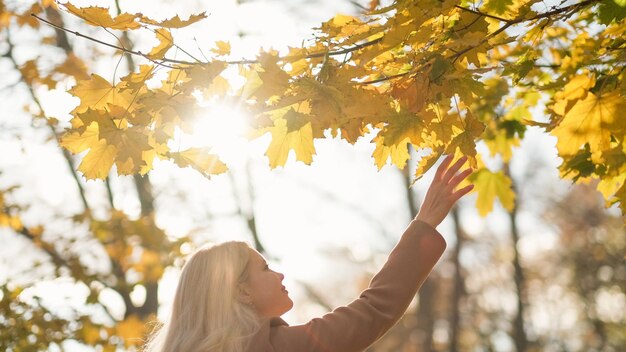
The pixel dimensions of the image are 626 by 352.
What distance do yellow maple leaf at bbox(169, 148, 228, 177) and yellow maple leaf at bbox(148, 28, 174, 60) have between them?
28cm

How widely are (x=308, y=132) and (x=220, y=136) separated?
0.26 meters

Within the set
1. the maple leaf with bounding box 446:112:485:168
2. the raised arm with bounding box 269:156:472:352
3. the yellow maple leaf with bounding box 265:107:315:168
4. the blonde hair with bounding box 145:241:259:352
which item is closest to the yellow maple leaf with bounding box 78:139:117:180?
the yellow maple leaf with bounding box 265:107:315:168

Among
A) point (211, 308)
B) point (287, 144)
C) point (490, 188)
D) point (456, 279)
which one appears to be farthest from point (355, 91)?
point (456, 279)

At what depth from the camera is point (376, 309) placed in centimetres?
222

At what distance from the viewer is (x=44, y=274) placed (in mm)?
5055

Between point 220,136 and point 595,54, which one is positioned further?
point 595,54

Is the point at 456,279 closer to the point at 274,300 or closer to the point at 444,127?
the point at 274,300

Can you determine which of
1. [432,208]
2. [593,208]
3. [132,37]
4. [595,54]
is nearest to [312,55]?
[432,208]

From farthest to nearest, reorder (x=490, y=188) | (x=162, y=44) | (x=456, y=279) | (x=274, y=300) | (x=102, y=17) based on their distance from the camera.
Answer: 1. (x=456, y=279)
2. (x=490, y=188)
3. (x=274, y=300)
4. (x=162, y=44)
5. (x=102, y=17)

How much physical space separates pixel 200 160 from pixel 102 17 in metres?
0.47

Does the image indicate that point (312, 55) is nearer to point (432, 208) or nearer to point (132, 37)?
point (432, 208)

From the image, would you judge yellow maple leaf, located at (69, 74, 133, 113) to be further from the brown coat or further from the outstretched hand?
the outstretched hand

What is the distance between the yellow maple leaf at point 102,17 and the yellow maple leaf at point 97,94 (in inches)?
10.6

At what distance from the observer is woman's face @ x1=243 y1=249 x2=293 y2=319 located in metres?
2.45
